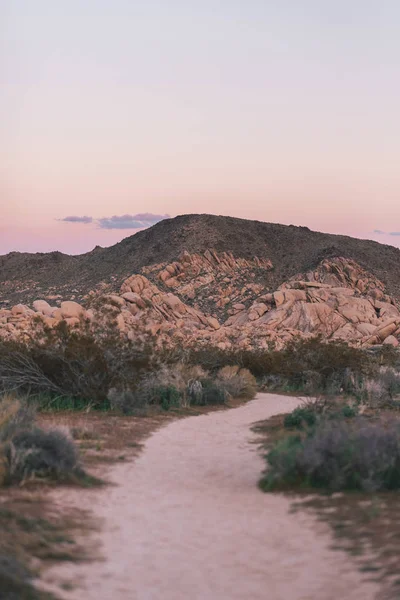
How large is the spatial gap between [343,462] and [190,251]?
6681 cm

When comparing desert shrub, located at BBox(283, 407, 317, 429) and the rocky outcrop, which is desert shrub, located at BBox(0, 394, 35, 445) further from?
the rocky outcrop

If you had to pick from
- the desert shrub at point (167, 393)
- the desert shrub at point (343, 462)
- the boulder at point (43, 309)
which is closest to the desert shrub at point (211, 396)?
the desert shrub at point (167, 393)

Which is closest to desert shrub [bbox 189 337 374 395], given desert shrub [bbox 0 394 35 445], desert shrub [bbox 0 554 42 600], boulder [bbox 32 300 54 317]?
boulder [bbox 32 300 54 317]

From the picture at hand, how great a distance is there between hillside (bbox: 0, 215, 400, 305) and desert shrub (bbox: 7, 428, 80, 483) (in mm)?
58055

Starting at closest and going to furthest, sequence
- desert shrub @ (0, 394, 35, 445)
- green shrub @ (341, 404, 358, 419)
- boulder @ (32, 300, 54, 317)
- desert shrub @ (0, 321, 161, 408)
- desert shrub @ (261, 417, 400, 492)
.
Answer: desert shrub @ (261, 417, 400, 492)
desert shrub @ (0, 394, 35, 445)
green shrub @ (341, 404, 358, 419)
desert shrub @ (0, 321, 161, 408)
boulder @ (32, 300, 54, 317)

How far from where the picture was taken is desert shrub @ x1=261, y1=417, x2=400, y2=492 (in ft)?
30.8

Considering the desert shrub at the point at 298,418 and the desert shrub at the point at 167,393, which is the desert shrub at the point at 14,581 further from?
the desert shrub at the point at 167,393

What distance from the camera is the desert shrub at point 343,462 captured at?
9398 millimetres

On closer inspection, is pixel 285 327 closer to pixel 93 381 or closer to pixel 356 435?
pixel 93 381

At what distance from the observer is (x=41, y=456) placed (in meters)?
9.99

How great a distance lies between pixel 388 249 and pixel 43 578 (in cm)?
9063

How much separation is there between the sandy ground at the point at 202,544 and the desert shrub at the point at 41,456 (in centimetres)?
63

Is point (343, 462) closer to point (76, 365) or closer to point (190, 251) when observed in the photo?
point (76, 365)

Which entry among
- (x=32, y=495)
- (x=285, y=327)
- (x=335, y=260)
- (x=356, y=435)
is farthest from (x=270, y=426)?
(x=335, y=260)
